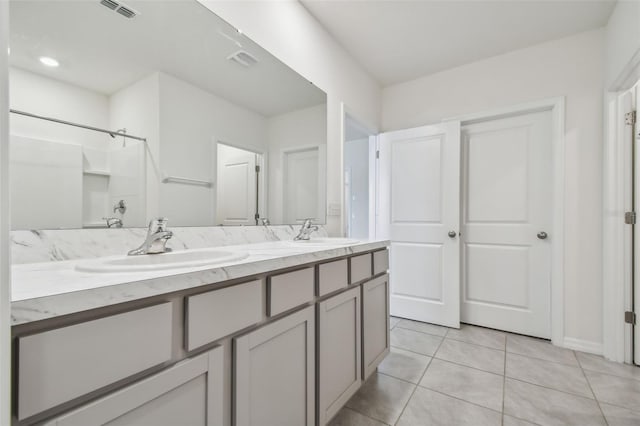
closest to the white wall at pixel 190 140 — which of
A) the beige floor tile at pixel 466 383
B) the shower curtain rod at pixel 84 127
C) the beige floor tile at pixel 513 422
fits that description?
the shower curtain rod at pixel 84 127

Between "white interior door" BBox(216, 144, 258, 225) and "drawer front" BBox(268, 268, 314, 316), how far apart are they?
23.1 inches

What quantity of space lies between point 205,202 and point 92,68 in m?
0.63

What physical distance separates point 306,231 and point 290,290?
0.88 meters

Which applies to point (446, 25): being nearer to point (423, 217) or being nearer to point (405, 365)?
point (423, 217)

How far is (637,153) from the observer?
192 cm

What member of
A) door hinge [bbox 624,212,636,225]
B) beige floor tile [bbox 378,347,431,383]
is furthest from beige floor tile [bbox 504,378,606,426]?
door hinge [bbox 624,212,636,225]

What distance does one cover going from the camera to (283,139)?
1.83 meters

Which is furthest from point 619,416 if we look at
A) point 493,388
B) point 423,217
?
point 423,217

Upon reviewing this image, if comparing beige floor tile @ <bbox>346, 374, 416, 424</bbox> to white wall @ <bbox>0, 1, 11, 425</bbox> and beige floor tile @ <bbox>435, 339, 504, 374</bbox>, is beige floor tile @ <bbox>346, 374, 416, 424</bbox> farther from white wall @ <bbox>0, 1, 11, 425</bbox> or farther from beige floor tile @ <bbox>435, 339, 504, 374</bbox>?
white wall @ <bbox>0, 1, 11, 425</bbox>

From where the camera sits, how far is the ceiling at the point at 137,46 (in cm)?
88

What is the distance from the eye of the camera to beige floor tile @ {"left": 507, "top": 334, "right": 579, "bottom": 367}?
6.64 ft

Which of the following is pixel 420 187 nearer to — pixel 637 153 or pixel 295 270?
pixel 637 153

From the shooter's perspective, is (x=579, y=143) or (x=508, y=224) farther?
(x=508, y=224)

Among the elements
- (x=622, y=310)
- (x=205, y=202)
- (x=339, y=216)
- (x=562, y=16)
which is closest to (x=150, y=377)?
(x=205, y=202)
